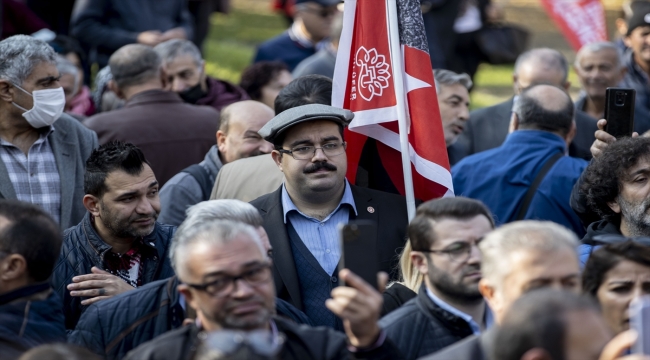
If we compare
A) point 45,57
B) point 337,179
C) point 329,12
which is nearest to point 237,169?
point 337,179

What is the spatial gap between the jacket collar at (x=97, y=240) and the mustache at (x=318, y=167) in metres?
0.87

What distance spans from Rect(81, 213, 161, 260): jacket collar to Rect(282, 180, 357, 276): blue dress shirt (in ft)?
2.35

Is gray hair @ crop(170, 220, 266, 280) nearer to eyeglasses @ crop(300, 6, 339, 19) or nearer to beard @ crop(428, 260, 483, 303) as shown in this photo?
beard @ crop(428, 260, 483, 303)

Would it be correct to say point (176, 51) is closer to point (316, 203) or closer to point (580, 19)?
point (316, 203)

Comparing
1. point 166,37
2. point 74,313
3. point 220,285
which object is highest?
point 166,37

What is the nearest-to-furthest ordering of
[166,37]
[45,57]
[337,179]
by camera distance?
[337,179], [45,57], [166,37]

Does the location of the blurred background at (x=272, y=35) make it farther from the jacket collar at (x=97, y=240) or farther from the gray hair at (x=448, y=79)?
the jacket collar at (x=97, y=240)

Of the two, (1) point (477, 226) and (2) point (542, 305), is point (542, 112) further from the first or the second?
(2) point (542, 305)

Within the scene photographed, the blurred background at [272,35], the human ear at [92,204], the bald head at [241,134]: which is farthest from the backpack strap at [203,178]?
the blurred background at [272,35]

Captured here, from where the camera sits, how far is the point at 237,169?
6.44 metres

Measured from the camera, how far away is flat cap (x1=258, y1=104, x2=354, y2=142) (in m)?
5.64

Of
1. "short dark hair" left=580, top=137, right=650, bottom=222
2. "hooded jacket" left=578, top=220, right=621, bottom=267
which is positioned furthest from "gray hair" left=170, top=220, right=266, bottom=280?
"short dark hair" left=580, top=137, right=650, bottom=222

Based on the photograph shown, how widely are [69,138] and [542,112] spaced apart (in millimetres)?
3056

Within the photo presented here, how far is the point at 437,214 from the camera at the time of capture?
470 centimetres
